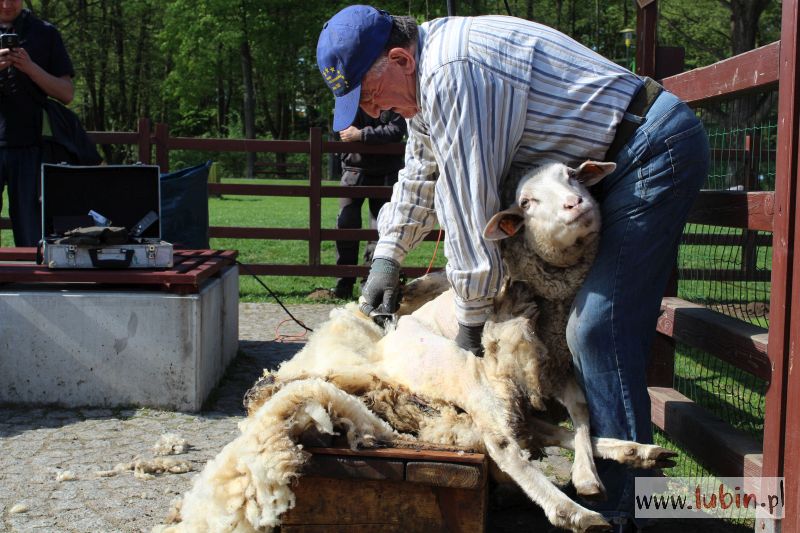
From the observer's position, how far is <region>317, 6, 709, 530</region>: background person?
9.26 feet

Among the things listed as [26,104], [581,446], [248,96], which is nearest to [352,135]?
[26,104]

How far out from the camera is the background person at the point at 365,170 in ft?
28.6

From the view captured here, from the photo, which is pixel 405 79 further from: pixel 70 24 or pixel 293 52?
pixel 293 52

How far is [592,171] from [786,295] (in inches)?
28.7

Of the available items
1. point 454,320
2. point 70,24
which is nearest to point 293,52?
point 70,24

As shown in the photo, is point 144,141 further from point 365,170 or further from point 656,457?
point 656,457

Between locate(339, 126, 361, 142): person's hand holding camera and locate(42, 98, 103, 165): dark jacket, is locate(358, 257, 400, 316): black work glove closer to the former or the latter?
locate(42, 98, 103, 165): dark jacket

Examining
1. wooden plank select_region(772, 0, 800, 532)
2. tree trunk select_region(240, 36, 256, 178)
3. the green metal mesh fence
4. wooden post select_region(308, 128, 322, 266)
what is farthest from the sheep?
tree trunk select_region(240, 36, 256, 178)

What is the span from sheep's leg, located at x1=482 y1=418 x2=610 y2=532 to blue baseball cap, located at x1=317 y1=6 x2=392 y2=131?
3.94 feet

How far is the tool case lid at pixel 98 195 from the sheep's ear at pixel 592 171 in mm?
3311

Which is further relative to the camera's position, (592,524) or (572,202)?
(572,202)

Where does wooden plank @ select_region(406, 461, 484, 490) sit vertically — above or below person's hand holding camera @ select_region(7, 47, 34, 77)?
below

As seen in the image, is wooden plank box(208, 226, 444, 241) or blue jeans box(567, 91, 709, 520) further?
wooden plank box(208, 226, 444, 241)

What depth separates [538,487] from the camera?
8.89ft
